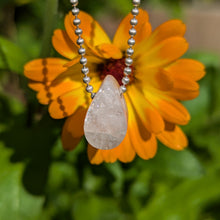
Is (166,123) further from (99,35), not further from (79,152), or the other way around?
(79,152)

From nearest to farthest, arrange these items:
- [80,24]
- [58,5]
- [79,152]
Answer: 1. [80,24]
2. [58,5]
3. [79,152]

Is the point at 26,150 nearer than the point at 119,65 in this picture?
No

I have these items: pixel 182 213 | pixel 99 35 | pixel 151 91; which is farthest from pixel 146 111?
pixel 182 213

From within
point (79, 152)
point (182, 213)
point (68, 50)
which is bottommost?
point (182, 213)

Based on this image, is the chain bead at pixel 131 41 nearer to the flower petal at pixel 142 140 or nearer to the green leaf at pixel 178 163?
the flower petal at pixel 142 140

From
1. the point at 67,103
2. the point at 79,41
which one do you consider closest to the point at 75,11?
the point at 79,41

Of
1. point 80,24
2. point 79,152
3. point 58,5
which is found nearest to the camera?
point 80,24

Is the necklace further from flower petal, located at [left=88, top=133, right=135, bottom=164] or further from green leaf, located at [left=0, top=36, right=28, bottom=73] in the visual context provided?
green leaf, located at [left=0, top=36, right=28, bottom=73]
